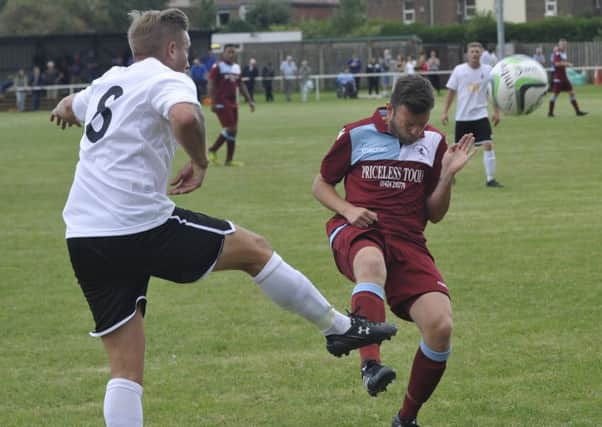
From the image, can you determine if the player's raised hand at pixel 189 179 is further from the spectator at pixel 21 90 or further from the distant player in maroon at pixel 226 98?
the spectator at pixel 21 90

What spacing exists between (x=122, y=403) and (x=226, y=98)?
1640 centimetres

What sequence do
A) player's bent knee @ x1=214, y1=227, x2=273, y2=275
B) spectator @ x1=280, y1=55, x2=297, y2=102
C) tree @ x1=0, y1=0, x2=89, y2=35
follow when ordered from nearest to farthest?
1. player's bent knee @ x1=214, y1=227, x2=273, y2=275
2. spectator @ x1=280, y1=55, x2=297, y2=102
3. tree @ x1=0, y1=0, x2=89, y2=35

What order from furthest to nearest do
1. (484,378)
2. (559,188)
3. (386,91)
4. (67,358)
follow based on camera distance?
(386,91), (559,188), (67,358), (484,378)

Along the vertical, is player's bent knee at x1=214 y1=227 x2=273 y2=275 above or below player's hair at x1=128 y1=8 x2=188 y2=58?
below

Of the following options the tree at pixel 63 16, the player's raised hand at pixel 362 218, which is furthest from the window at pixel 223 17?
the player's raised hand at pixel 362 218

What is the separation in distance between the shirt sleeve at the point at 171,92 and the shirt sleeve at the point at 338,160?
1479 millimetres

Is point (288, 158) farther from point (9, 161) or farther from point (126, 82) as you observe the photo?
point (126, 82)

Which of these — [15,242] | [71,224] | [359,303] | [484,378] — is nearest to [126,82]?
[71,224]

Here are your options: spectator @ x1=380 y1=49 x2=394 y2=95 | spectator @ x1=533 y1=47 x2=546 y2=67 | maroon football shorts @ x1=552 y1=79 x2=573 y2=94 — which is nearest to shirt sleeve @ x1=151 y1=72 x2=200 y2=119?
maroon football shorts @ x1=552 y1=79 x2=573 y2=94

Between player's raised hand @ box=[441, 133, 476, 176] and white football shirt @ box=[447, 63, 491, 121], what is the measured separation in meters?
10.6

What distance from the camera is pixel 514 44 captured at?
2356 inches

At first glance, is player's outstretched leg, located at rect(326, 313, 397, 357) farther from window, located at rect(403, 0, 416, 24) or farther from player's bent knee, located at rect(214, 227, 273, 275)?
window, located at rect(403, 0, 416, 24)

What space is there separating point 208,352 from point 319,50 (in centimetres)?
5228

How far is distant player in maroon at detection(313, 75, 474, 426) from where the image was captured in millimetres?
5574
